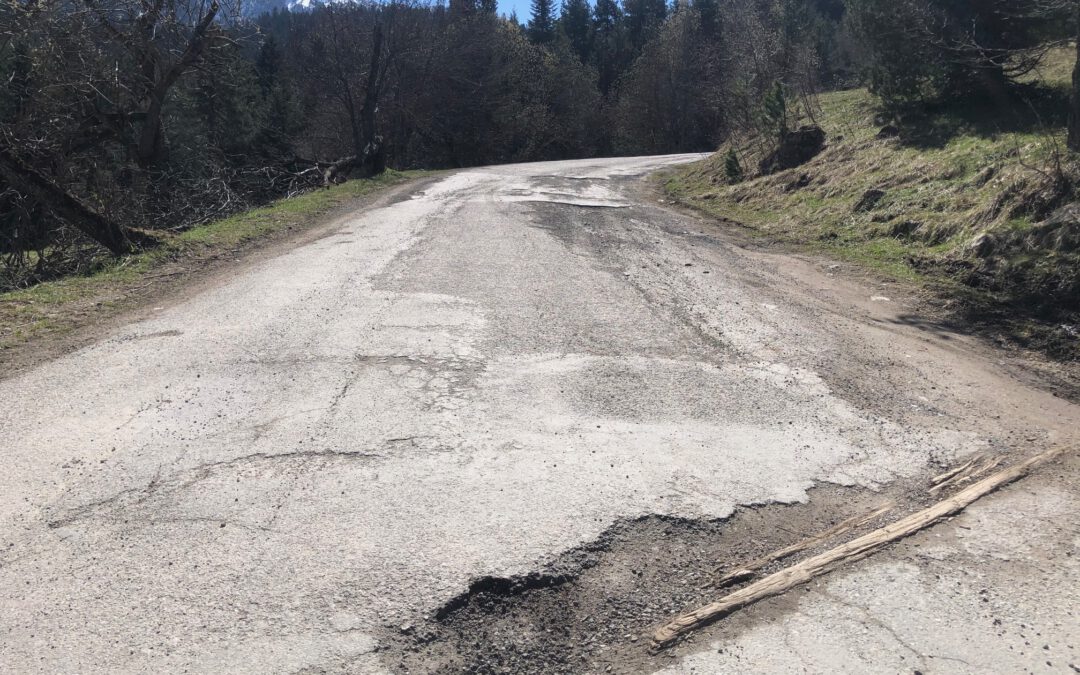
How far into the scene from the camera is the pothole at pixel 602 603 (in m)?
2.67

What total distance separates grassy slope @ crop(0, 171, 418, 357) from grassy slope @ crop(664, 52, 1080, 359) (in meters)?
7.49

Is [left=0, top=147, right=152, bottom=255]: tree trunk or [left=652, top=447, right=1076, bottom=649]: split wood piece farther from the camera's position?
[left=0, top=147, right=152, bottom=255]: tree trunk

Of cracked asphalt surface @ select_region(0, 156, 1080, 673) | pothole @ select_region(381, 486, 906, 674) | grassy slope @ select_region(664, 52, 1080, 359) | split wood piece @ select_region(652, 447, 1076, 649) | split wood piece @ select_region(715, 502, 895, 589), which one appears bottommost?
split wood piece @ select_region(652, 447, 1076, 649)

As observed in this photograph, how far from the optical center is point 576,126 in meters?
46.2

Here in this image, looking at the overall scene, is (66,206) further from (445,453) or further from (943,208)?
(943,208)

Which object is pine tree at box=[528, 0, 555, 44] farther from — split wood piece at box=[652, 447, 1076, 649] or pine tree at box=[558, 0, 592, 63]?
split wood piece at box=[652, 447, 1076, 649]

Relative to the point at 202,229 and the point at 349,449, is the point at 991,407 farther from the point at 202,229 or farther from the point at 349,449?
the point at 202,229

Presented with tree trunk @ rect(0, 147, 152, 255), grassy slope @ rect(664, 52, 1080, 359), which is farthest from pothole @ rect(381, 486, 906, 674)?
tree trunk @ rect(0, 147, 152, 255)

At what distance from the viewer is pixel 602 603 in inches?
116

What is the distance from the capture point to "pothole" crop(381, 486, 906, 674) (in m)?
2.67

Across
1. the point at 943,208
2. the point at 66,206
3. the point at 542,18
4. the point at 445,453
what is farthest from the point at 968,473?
the point at 542,18

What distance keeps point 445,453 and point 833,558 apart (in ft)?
6.34

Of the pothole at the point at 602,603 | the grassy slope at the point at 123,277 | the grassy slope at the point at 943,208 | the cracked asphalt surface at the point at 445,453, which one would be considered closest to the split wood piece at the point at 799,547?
the pothole at the point at 602,603

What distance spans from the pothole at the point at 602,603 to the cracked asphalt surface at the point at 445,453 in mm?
81
